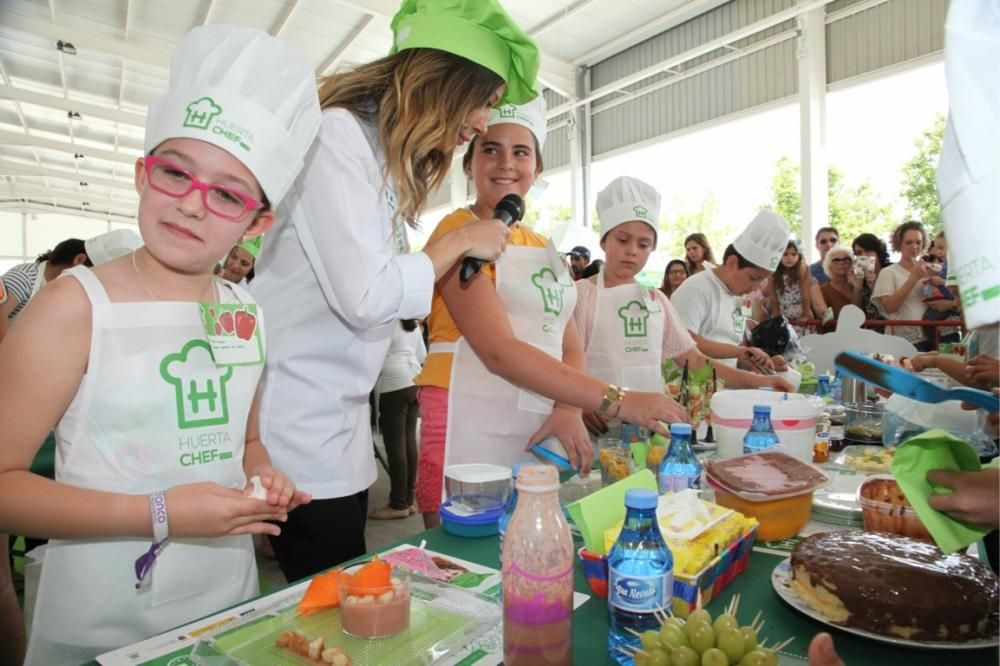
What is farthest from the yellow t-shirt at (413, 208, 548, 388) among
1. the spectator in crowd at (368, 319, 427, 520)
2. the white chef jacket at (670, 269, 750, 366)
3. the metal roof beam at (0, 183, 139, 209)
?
the metal roof beam at (0, 183, 139, 209)

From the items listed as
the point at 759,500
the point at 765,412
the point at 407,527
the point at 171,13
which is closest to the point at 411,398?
the point at 407,527

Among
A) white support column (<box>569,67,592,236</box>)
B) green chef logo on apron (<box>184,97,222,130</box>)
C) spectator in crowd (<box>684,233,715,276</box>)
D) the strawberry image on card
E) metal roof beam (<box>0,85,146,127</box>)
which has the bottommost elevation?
the strawberry image on card

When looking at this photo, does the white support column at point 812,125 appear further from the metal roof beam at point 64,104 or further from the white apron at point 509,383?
the metal roof beam at point 64,104

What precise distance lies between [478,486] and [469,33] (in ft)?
3.15

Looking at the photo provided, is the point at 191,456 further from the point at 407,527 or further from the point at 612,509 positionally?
the point at 407,527

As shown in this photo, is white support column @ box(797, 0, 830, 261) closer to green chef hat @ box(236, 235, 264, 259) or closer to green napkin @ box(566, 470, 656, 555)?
green napkin @ box(566, 470, 656, 555)

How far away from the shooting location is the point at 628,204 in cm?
291

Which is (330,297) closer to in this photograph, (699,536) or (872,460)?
(699,536)

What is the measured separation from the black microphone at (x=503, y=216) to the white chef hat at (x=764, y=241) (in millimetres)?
1963

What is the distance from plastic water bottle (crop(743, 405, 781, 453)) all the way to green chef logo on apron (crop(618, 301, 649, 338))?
1218 millimetres

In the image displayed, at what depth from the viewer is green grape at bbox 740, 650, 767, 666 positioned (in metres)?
0.68

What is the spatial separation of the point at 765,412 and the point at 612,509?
0.66 metres

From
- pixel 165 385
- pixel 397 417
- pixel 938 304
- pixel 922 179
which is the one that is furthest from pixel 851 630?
pixel 922 179

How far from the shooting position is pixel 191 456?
111 centimetres
